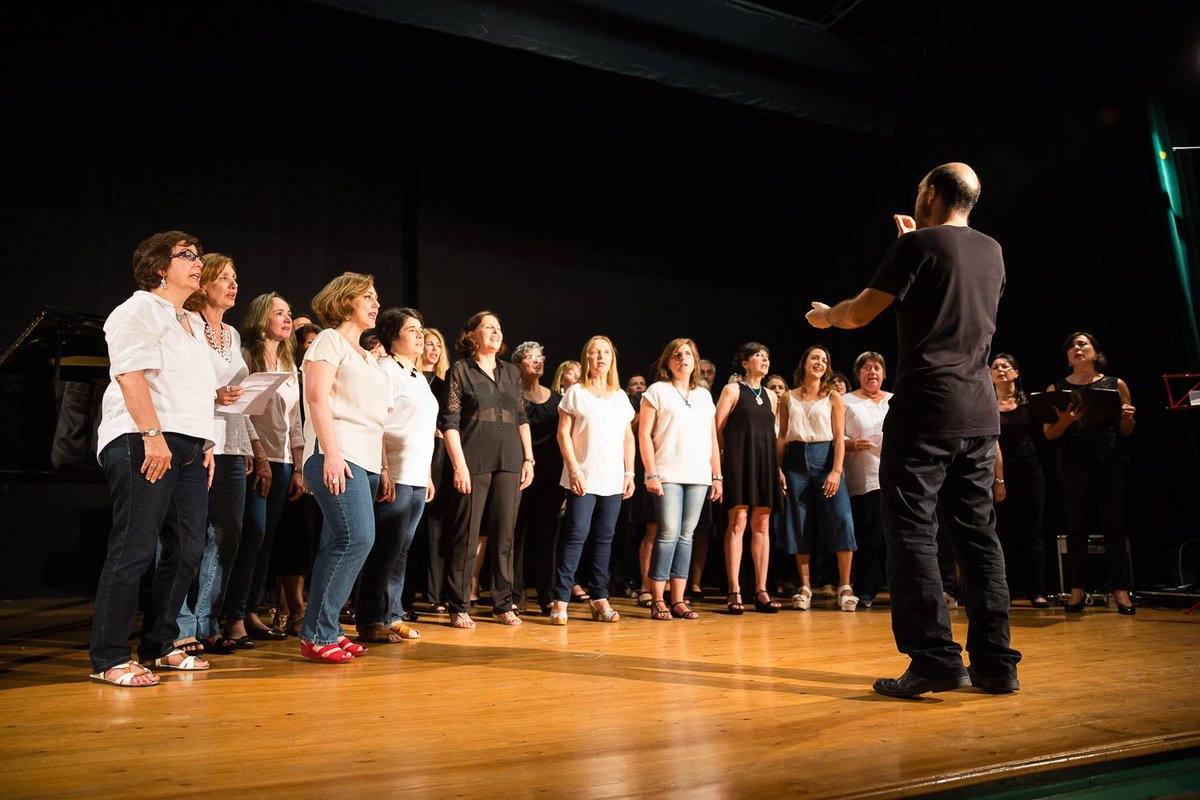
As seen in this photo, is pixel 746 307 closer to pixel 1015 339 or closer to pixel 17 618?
pixel 1015 339

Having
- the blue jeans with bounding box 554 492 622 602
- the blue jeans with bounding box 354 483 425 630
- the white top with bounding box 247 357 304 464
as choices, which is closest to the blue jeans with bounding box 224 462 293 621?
the white top with bounding box 247 357 304 464

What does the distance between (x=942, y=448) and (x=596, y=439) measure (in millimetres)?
2272

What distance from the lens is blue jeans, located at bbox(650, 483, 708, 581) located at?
4426mm

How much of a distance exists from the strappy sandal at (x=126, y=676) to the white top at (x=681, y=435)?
8.31 feet

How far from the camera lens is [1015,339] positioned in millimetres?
6484

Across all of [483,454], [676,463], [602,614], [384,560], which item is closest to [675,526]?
[676,463]

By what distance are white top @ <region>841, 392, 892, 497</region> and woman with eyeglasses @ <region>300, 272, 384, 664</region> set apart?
10.0 feet

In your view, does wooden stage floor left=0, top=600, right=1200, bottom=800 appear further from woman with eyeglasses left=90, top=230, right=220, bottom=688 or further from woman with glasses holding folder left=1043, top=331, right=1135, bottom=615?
woman with glasses holding folder left=1043, top=331, right=1135, bottom=615

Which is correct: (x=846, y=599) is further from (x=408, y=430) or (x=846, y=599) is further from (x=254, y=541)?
(x=254, y=541)

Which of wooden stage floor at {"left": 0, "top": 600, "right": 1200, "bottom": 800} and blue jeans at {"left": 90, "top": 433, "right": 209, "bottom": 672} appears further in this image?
blue jeans at {"left": 90, "top": 433, "right": 209, "bottom": 672}

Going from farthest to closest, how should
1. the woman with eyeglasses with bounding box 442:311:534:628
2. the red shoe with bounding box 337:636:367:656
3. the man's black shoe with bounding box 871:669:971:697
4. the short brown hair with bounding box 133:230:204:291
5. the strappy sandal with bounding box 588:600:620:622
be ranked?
the strappy sandal with bounding box 588:600:620:622 < the woman with eyeglasses with bounding box 442:311:534:628 < the red shoe with bounding box 337:636:367:656 < the short brown hair with bounding box 133:230:204:291 < the man's black shoe with bounding box 871:669:971:697

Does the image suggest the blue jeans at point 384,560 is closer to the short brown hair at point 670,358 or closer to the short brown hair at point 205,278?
the short brown hair at point 205,278

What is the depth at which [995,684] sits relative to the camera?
2.31 m

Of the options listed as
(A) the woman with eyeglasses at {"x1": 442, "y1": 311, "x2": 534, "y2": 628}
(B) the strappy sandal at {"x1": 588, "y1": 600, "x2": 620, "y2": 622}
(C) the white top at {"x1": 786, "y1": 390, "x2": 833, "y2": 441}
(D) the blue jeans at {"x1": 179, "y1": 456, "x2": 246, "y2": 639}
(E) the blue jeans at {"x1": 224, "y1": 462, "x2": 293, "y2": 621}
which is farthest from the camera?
(C) the white top at {"x1": 786, "y1": 390, "x2": 833, "y2": 441}
